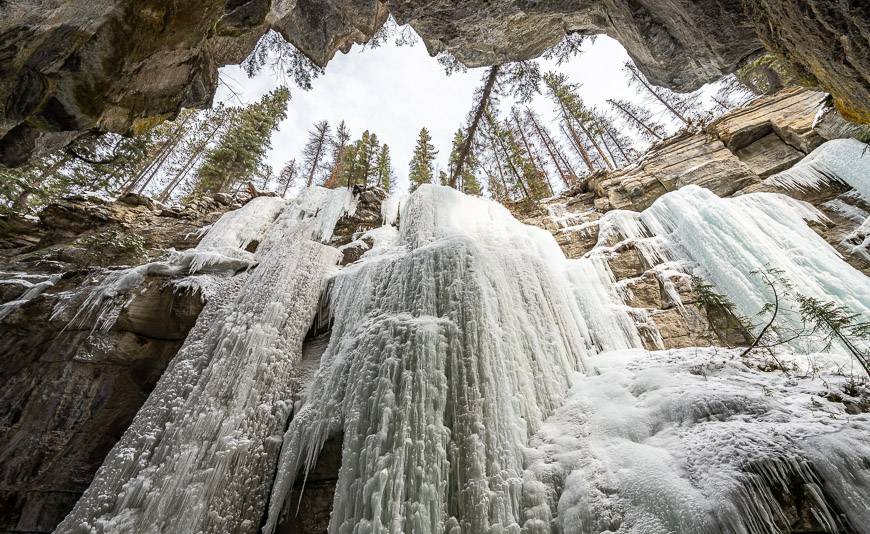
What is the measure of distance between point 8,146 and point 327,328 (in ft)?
15.2

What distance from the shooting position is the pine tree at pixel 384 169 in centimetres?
1809

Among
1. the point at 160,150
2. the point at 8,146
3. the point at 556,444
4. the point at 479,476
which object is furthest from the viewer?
the point at 160,150

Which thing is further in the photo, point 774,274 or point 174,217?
point 174,217

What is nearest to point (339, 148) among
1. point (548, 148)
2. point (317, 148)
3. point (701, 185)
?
point (317, 148)

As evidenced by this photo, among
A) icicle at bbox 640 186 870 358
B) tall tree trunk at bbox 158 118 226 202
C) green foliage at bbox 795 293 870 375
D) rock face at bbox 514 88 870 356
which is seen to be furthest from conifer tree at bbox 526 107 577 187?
tall tree trunk at bbox 158 118 226 202

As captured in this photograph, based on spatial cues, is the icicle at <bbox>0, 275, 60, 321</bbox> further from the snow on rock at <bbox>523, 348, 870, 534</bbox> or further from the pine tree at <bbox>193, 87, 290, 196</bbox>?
the pine tree at <bbox>193, 87, 290, 196</bbox>

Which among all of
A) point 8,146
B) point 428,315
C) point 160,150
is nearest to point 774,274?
point 428,315

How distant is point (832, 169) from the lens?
20.8 ft

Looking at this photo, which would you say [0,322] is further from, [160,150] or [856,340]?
[160,150]

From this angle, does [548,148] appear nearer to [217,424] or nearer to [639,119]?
[639,119]

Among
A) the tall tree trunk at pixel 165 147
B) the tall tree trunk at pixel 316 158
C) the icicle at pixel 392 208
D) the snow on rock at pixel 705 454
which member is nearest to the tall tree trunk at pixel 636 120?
the icicle at pixel 392 208

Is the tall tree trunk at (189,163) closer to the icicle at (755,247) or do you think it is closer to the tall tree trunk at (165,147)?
the tall tree trunk at (165,147)

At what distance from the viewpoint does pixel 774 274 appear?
16.0 ft

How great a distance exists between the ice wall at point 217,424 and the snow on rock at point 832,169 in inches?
394
